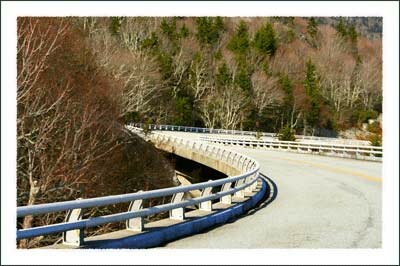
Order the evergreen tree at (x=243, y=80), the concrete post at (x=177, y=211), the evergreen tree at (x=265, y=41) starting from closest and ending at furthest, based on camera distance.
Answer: the concrete post at (x=177, y=211) < the evergreen tree at (x=243, y=80) < the evergreen tree at (x=265, y=41)

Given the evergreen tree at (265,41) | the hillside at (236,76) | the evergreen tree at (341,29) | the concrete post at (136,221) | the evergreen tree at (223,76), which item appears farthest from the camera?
the evergreen tree at (341,29)

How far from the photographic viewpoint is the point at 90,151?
20.2 meters

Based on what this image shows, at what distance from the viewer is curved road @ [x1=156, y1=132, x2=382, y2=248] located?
896 centimetres

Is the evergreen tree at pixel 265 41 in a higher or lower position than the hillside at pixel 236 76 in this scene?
higher

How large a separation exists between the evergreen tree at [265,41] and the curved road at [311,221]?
71.7 meters

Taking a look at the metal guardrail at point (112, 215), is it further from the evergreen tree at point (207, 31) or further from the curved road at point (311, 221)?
the evergreen tree at point (207, 31)

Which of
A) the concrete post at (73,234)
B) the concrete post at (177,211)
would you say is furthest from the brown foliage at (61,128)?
the concrete post at (73,234)

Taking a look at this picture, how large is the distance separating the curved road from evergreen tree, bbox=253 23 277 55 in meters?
71.7

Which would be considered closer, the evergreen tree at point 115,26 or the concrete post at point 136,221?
the concrete post at point 136,221

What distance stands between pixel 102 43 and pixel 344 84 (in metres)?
43.1

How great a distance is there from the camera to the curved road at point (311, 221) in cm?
896

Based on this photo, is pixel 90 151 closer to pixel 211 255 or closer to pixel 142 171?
pixel 142 171

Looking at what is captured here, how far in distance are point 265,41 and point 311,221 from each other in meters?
82.0

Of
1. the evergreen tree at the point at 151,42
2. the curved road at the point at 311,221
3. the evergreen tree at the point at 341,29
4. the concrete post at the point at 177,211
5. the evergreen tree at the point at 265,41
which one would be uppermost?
the evergreen tree at the point at 341,29
